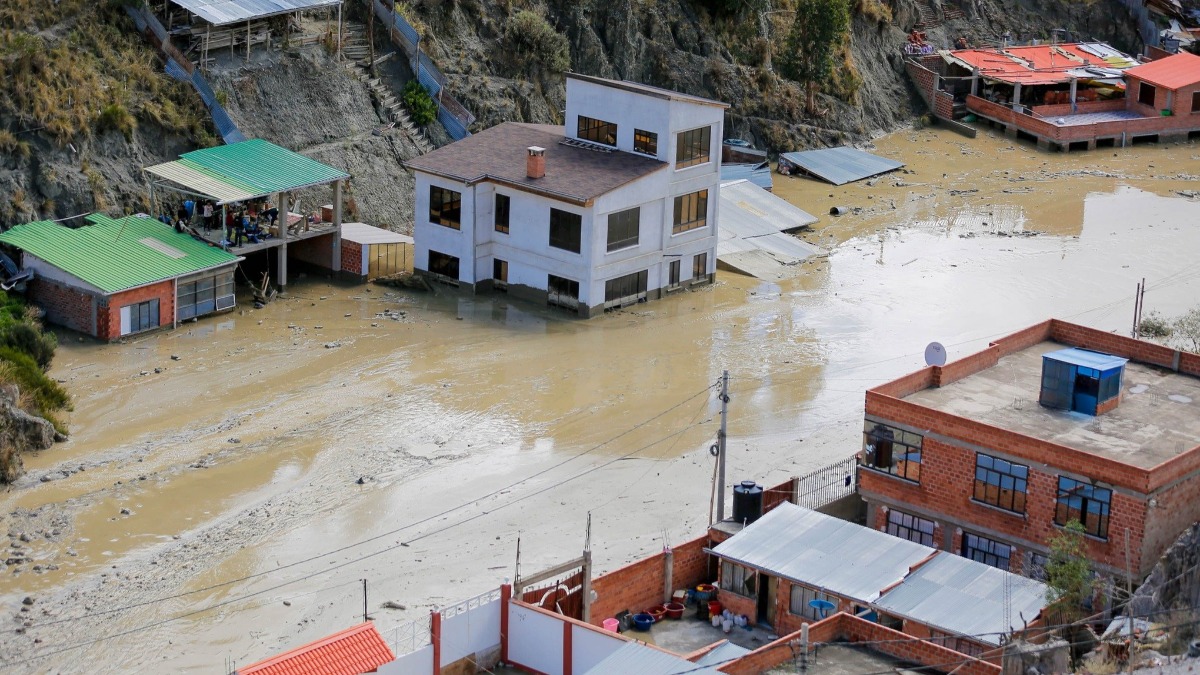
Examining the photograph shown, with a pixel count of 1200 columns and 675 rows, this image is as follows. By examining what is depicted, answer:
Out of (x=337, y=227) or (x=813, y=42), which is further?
(x=813, y=42)

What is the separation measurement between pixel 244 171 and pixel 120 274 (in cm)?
651

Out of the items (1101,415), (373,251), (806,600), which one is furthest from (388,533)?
(373,251)

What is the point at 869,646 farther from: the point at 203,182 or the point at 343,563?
the point at 203,182

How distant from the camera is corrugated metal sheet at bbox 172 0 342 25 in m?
62.7

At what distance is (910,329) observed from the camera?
60.2m

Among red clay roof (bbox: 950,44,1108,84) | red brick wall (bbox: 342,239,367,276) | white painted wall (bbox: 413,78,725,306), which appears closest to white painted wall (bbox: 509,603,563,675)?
white painted wall (bbox: 413,78,725,306)

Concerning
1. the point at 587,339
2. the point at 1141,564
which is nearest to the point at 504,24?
the point at 587,339

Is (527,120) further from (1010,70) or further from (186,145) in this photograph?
(1010,70)

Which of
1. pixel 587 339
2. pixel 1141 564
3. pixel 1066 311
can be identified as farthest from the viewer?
pixel 1066 311

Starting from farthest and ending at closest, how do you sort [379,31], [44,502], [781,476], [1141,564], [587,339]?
[379,31] → [587,339] → [781,476] → [44,502] → [1141,564]

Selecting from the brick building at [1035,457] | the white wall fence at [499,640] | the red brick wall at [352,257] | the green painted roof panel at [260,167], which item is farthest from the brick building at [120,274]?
the brick building at [1035,457]

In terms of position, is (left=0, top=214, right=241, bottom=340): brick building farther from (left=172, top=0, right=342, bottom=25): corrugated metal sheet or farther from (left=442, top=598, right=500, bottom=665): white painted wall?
Answer: (left=442, top=598, right=500, bottom=665): white painted wall

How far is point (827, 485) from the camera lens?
146 feet

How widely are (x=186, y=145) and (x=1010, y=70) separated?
1768 inches
